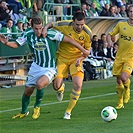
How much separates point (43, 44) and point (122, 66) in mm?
2531

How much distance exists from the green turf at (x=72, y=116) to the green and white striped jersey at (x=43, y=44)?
1127 millimetres

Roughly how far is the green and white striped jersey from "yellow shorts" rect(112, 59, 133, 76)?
7.01 feet

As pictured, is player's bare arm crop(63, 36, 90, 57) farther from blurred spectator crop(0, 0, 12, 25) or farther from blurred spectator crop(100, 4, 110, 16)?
blurred spectator crop(100, 4, 110, 16)

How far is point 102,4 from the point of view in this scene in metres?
27.4

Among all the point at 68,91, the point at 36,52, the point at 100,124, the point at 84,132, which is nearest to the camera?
the point at 84,132

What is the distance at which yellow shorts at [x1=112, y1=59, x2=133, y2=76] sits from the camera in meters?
13.5

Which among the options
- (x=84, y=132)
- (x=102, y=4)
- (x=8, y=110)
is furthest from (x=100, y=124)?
(x=102, y=4)

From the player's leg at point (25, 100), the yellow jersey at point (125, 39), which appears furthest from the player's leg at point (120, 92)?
the player's leg at point (25, 100)

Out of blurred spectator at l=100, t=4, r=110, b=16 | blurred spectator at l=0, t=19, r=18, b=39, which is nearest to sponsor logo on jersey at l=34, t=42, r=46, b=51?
blurred spectator at l=0, t=19, r=18, b=39

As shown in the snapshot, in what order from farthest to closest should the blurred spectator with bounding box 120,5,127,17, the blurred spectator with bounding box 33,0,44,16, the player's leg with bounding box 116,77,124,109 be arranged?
the blurred spectator with bounding box 120,5,127,17 → the blurred spectator with bounding box 33,0,44,16 → the player's leg with bounding box 116,77,124,109

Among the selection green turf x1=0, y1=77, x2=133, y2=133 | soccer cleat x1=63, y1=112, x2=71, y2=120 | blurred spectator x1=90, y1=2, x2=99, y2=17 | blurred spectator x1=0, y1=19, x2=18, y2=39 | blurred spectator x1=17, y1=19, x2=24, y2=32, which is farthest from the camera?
blurred spectator x1=90, y1=2, x2=99, y2=17

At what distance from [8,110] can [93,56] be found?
30.9ft

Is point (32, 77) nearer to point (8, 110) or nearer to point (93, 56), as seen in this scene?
point (8, 110)

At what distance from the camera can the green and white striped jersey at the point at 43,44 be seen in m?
11.8
